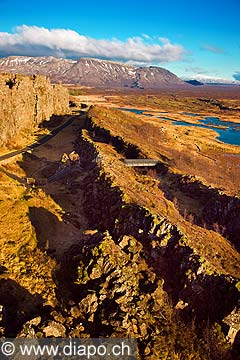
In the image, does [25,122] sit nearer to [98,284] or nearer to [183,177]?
[183,177]

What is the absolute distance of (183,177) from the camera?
63.4 metres

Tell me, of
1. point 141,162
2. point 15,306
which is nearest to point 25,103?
point 141,162

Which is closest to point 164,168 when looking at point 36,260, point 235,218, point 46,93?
point 235,218

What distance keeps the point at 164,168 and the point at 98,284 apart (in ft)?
167

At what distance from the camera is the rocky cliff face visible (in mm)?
87375

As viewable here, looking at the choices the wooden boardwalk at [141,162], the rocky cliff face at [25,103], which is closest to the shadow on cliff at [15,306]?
the wooden boardwalk at [141,162]

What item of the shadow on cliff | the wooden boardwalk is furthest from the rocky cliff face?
the shadow on cliff

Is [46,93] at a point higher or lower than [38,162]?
higher

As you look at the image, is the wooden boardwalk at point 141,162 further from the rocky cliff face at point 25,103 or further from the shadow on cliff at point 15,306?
the shadow on cliff at point 15,306

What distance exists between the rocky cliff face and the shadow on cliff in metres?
61.3

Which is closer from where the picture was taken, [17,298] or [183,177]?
[17,298]

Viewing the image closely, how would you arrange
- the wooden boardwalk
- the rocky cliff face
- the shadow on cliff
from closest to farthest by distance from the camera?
1. the shadow on cliff
2. the wooden boardwalk
3. the rocky cliff face

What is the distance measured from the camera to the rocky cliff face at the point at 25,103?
87.4 m

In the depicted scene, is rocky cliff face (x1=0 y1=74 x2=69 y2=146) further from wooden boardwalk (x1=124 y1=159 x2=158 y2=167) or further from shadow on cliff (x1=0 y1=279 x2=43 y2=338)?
shadow on cliff (x1=0 y1=279 x2=43 y2=338)
